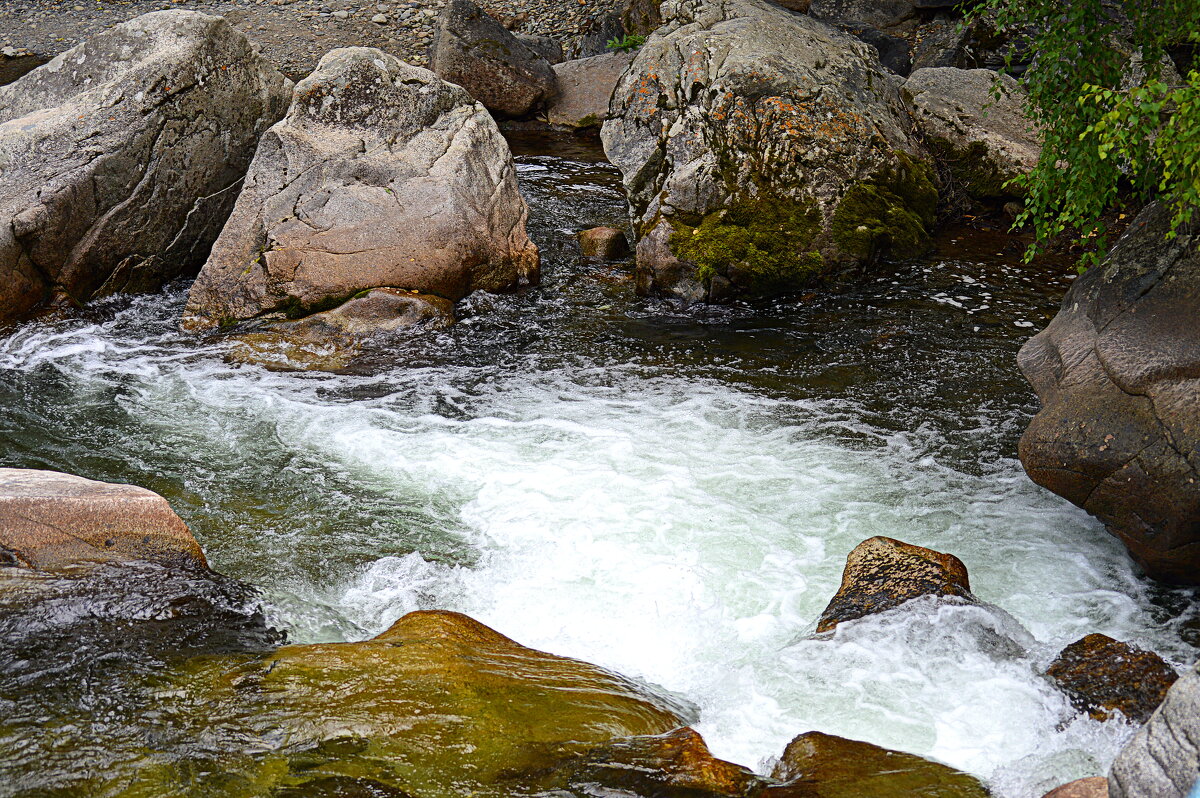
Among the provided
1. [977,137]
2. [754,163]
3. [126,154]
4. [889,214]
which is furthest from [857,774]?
[977,137]

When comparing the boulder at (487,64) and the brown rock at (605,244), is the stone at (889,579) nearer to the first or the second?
the brown rock at (605,244)

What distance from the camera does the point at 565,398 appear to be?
7965 millimetres

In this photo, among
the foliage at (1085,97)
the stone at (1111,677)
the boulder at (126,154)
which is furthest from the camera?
the boulder at (126,154)

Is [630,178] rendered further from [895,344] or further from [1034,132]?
[1034,132]

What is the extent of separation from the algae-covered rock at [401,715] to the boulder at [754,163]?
554 cm

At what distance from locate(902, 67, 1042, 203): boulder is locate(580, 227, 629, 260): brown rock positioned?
12.4 ft

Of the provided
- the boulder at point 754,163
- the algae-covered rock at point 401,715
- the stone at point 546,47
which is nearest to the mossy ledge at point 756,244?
the boulder at point 754,163

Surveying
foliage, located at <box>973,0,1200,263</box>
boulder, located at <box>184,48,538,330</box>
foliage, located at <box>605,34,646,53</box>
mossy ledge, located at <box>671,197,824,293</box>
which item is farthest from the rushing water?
foliage, located at <box>605,34,646,53</box>

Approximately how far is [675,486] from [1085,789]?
11.5 feet

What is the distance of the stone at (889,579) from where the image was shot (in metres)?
5.23

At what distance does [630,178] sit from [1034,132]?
16.2 feet

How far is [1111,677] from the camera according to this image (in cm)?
461

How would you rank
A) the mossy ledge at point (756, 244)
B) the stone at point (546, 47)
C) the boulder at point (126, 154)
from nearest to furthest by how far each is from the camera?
1. the boulder at point (126, 154)
2. the mossy ledge at point (756, 244)
3. the stone at point (546, 47)

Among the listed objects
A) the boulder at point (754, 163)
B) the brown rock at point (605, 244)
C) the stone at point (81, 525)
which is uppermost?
the boulder at point (754, 163)
